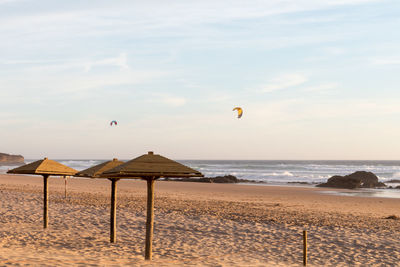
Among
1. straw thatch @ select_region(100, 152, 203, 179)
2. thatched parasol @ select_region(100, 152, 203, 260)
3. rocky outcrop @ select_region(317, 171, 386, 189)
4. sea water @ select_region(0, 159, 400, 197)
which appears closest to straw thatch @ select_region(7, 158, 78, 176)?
thatched parasol @ select_region(100, 152, 203, 260)

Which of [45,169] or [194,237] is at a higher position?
[45,169]

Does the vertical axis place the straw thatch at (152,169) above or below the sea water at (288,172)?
above

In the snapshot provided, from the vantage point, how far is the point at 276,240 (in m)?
13.6

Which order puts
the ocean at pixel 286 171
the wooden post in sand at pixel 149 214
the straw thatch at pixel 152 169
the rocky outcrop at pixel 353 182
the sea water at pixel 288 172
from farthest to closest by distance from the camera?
the ocean at pixel 286 171 < the sea water at pixel 288 172 < the rocky outcrop at pixel 353 182 < the wooden post in sand at pixel 149 214 < the straw thatch at pixel 152 169

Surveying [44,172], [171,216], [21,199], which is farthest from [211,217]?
[21,199]

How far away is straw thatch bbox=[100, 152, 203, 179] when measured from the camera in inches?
370

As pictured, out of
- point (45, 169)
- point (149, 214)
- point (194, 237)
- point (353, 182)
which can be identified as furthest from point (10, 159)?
point (149, 214)

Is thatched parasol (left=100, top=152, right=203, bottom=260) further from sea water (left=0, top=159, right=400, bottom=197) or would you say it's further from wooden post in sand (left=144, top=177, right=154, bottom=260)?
sea water (left=0, top=159, right=400, bottom=197)

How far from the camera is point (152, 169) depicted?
9.54 m

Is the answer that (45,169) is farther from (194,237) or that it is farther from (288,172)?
(288,172)

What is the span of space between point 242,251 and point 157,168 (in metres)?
4.03

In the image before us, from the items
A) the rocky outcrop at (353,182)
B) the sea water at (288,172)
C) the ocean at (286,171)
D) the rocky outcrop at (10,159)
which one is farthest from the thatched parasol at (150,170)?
the rocky outcrop at (10,159)

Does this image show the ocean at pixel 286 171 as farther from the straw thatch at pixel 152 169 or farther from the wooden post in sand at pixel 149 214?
the straw thatch at pixel 152 169

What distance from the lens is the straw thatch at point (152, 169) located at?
9.40 m
